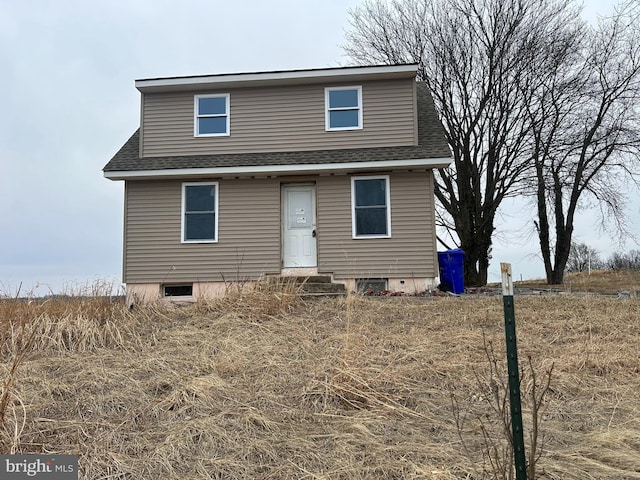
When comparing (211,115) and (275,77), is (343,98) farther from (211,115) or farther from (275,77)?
(211,115)

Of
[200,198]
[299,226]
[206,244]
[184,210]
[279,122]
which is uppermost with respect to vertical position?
[279,122]

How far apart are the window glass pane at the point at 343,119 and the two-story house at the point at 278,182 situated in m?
0.03

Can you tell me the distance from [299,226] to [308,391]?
23.2 ft

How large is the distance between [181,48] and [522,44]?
506 inches

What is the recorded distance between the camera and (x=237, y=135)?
1117cm

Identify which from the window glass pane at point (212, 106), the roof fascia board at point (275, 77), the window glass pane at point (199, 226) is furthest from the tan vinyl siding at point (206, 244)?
the roof fascia board at point (275, 77)

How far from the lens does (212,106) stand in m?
11.4

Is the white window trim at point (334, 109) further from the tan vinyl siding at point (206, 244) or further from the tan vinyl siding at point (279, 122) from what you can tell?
the tan vinyl siding at point (206, 244)

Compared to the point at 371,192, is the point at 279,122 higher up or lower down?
higher up

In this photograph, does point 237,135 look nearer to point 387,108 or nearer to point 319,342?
point 387,108

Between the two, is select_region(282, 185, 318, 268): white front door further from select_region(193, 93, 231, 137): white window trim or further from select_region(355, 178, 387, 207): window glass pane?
select_region(193, 93, 231, 137): white window trim

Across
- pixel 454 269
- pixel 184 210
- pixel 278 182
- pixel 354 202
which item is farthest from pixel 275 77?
pixel 454 269

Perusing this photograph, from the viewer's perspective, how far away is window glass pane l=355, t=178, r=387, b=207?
10.5m

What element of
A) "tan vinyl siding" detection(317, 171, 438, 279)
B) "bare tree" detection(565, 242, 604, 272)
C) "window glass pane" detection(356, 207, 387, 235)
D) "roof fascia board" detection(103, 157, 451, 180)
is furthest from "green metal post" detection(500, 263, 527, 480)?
"bare tree" detection(565, 242, 604, 272)
